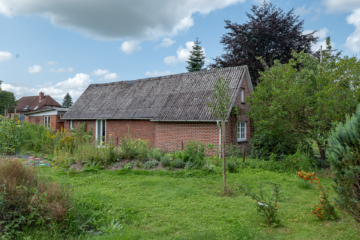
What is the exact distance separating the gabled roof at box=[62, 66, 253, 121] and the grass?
606cm

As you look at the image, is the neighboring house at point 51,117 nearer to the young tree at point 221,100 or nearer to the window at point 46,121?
the window at point 46,121

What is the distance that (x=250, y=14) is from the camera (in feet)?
78.1

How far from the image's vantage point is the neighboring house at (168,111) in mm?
13906

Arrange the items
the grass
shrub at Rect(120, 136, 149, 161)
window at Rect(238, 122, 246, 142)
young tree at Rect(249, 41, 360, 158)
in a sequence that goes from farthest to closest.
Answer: window at Rect(238, 122, 246, 142), shrub at Rect(120, 136, 149, 161), young tree at Rect(249, 41, 360, 158), the grass

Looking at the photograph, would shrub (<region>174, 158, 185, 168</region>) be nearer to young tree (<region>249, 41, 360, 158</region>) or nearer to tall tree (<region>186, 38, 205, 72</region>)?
young tree (<region>249, 41, 360, 158</region>)

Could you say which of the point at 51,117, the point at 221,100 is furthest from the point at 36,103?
the point at 221,100

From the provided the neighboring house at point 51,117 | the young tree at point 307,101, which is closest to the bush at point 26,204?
the young tree at point 307,101

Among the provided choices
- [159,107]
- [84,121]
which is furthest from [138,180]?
[84,121]

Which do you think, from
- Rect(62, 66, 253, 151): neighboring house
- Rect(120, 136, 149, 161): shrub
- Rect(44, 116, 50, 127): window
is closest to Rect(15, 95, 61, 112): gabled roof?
Rect(44, 116, 50, 127): window

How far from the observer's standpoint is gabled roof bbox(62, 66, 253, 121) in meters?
14.5

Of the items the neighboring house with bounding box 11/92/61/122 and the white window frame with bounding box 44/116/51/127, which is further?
the neighboring house with bounding box 11/92/61/122

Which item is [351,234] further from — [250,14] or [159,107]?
[250,14]

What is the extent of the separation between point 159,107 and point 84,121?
7656 mm

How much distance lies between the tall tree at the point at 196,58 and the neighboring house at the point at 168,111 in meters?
18.6
